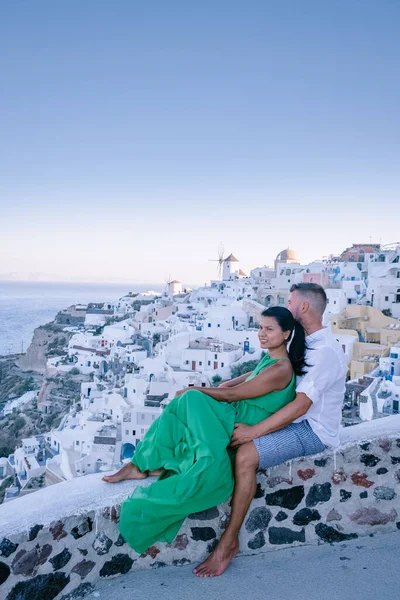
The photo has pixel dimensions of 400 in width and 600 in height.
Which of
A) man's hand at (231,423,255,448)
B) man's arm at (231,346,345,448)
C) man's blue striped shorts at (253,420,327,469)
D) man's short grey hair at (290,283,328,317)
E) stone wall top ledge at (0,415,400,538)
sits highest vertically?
man's short grey hair at (290,283,328,317)

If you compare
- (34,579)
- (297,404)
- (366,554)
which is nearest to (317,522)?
(366,554)

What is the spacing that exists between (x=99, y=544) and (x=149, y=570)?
274mm

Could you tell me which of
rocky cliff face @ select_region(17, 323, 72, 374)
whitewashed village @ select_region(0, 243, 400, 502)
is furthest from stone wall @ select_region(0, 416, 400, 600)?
rocky cliff face @ select_region(17, 323, 72, 374)

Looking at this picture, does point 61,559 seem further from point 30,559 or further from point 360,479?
point 360,479

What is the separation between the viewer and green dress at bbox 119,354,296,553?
1.90 metres

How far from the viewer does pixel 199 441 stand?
6.39 feet

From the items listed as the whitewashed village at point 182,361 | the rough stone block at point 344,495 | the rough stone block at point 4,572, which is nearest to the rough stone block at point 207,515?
the rough stone block at point 344,495

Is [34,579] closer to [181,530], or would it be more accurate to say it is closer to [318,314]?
[181,530]

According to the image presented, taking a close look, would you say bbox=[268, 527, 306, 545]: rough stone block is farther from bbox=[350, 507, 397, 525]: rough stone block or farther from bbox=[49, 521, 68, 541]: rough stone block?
bbox=[49, 521, 68, 541]: rough stone block

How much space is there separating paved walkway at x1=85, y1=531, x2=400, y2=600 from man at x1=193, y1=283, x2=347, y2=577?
0.26 feet

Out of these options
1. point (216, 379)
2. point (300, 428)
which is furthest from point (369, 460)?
point (216, 379)

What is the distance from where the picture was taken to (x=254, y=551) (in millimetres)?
2217

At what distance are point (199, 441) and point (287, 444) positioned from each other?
0.48 meters

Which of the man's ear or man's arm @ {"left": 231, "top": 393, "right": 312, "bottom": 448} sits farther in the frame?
the man's ear
